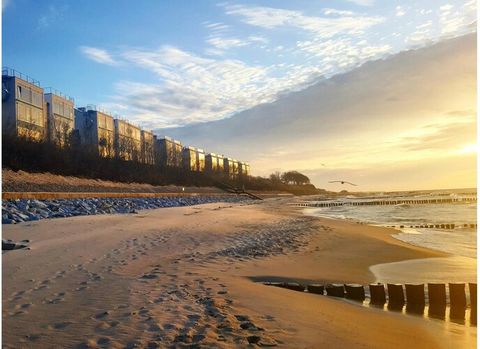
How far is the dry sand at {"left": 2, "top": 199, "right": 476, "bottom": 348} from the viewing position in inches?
177

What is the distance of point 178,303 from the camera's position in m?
5.70

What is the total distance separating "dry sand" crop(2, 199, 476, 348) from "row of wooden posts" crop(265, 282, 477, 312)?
1.98ft

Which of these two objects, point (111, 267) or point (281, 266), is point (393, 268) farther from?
point (111, 267)

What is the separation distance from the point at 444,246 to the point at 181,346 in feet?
47.8

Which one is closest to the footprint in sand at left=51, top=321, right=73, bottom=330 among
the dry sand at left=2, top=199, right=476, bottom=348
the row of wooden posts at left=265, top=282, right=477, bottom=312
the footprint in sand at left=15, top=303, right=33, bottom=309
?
the dry sand at left=2, top=199, right=476, bottom=348

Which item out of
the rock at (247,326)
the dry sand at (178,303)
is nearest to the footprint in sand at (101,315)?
the dry sand at (178,303)

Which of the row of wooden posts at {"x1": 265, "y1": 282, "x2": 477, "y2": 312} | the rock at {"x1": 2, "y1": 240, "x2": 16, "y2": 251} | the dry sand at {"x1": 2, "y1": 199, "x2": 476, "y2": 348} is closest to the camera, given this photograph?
the dry sand at {"x1": 2, "y1": 199, "x2": 476, "y2": 348}

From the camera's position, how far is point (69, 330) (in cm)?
447

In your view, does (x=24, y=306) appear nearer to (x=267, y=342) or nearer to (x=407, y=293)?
(x=267, y=342)

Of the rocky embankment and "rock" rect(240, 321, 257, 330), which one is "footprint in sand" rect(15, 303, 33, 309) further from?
the rocky embankment

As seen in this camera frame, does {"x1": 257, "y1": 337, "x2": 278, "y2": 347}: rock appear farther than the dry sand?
No

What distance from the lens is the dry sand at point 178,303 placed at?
4.49 meters

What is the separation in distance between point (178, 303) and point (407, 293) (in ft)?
14.6

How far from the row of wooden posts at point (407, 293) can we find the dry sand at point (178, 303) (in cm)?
60
